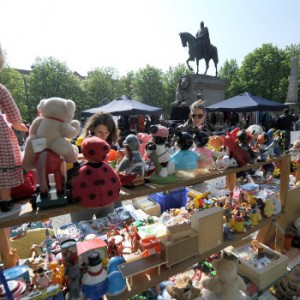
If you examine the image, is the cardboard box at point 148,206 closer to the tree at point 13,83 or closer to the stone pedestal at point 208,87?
the stone pedestal at point 208,87

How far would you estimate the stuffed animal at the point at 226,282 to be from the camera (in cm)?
137

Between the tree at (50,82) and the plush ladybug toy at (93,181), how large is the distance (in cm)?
2015

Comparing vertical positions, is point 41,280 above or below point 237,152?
below

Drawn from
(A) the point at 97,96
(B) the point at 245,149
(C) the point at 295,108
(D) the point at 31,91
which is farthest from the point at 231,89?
(B) the point at 245,149

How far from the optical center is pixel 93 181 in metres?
0.83

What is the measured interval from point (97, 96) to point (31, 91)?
A: 623 centimetres

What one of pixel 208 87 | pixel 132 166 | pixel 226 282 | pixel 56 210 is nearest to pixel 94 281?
pixel 56 210

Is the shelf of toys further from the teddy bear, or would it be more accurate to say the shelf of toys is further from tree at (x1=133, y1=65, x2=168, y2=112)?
tree at (x1=133, y1=65, x2=168, y2=112)

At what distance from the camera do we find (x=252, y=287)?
150 cm

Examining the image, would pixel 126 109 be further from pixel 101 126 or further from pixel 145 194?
pixel 145 194

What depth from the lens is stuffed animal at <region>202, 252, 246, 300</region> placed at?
4.48ft

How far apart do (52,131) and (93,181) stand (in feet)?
0.80

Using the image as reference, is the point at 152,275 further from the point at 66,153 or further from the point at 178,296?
the point at 66,153

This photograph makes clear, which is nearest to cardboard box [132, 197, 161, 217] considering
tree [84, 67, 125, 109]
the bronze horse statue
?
the bronze horse statue
